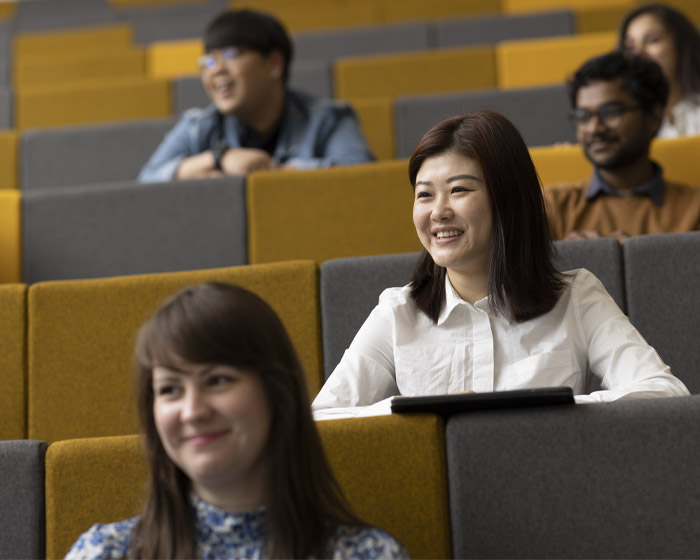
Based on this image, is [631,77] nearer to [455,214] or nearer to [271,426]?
[455,214]

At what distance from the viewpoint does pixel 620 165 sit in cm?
141

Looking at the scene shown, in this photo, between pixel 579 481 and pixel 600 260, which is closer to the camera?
pixel 579 481

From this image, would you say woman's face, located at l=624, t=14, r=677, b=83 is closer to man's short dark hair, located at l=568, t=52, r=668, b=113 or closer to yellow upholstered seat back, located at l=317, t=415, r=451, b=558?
man's short dark hair, located at l=568, t=52, r=668, b=113

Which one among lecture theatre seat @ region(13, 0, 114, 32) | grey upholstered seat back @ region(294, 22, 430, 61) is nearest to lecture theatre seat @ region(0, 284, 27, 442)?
grey upholstered seat back @ region(294, 22, 430, 61)

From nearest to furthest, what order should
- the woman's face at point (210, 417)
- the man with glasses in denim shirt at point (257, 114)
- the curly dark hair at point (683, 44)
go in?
1. the woman's face at point (210, 417)
2. the man with glasses in denim shirt at point (257, 114)
3. the curly dark hair at point (683, 44)

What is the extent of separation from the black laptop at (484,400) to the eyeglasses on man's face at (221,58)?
1026 mm

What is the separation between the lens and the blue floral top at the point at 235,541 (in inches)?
27.0

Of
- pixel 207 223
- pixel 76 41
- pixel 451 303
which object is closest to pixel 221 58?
pixel 207 223

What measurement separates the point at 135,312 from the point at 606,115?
70 cm

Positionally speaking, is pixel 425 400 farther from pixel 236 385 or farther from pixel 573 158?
pixel 573 158

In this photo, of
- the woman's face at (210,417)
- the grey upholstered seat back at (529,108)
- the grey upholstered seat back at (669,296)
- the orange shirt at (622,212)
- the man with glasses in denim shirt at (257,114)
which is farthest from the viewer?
the grey upholstered seat back at (529,108)

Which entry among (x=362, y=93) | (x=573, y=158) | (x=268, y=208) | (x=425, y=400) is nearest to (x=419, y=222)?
(x=425, y=400)

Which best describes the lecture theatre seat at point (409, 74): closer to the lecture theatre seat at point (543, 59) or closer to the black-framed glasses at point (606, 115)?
the lecture theatre seat at point (543, 59)

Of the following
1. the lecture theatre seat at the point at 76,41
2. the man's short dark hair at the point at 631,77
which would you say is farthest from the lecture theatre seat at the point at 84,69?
the man's short dark hair at the point at 631,77
